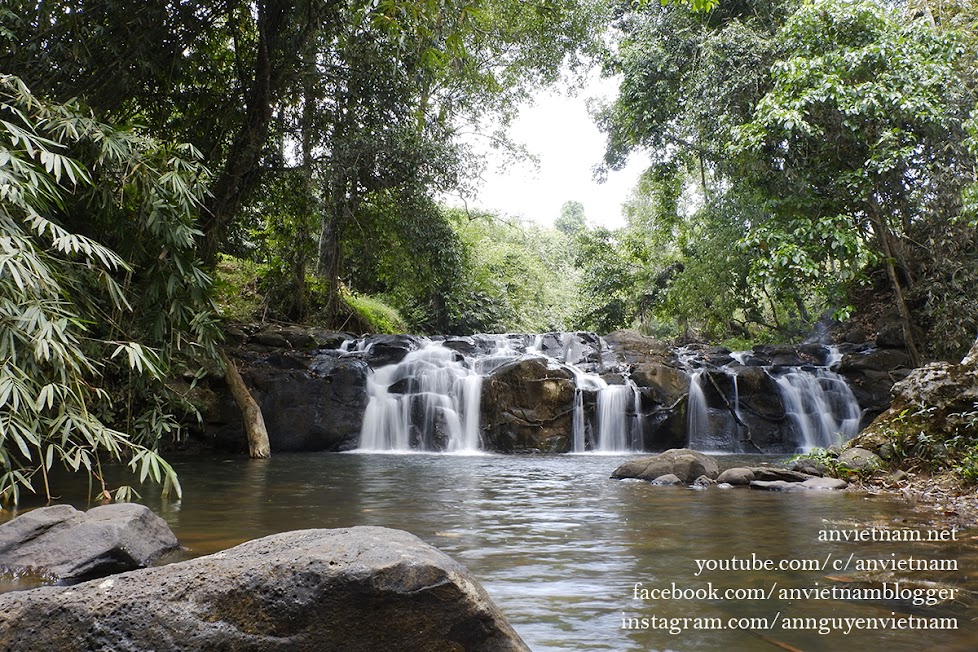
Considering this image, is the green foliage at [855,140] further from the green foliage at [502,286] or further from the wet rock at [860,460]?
the green foliage at [502,286]

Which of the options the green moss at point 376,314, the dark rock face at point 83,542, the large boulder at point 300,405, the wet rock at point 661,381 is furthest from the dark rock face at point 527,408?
the dark rock face at point 83,542

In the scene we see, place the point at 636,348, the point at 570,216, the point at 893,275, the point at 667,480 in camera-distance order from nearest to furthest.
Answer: the point at 667,480
the point at 893,275
the point at 636,348
the point at 570,216

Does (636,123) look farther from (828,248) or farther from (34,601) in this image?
(34,601)

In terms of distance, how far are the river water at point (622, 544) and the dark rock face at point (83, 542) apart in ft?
1.24

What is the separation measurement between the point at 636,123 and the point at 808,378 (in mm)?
7156

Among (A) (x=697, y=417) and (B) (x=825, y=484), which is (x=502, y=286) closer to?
(A) (x=697, y=417)

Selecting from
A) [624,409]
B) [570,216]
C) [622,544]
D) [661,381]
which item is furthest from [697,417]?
[570,216]

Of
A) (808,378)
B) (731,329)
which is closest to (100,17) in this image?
(808,378)

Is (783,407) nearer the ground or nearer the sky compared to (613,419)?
nearer the sky

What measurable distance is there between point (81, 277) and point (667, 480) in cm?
609

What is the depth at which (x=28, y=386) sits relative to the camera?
4348mm

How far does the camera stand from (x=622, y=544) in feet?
13.9

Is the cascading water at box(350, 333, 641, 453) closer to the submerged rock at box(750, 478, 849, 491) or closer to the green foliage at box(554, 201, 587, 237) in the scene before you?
the submerged rock at box(750, 478, 849, 491)

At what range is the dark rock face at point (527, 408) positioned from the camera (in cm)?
1327
